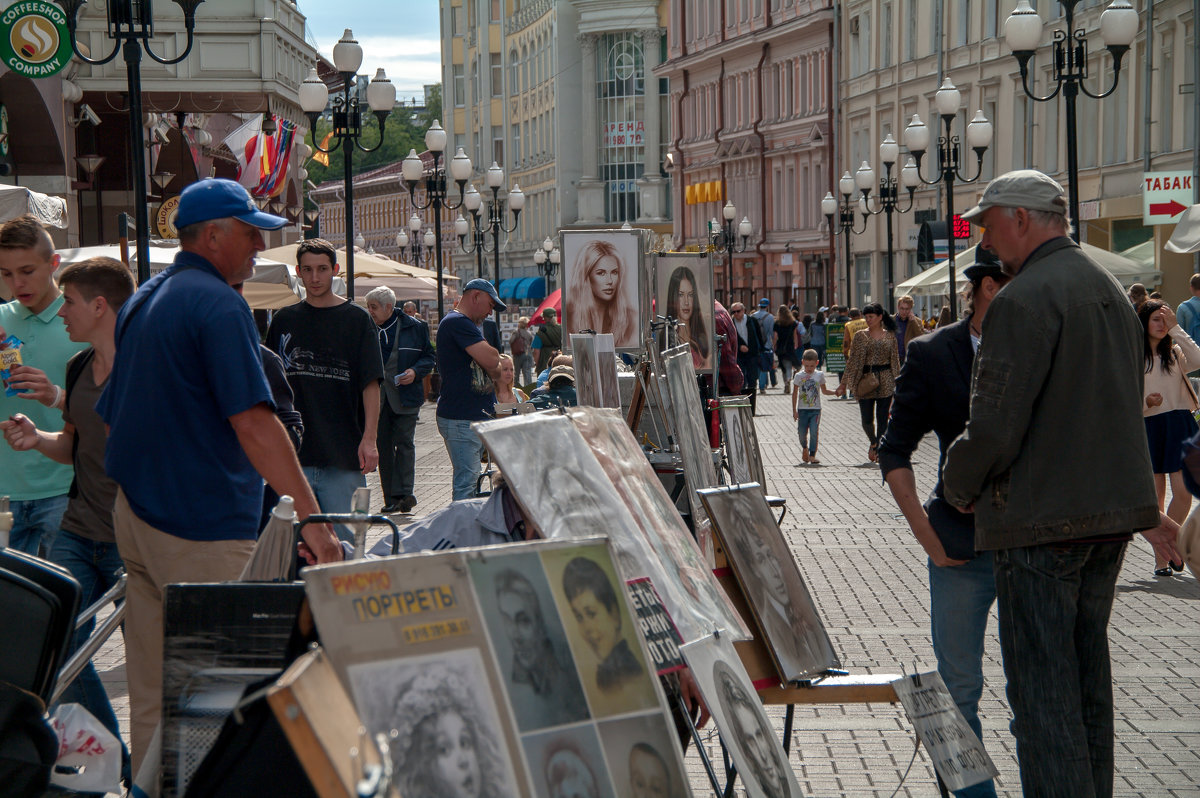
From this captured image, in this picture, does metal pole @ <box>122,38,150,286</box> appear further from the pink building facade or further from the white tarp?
the pink building facade

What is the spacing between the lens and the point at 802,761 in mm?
6168

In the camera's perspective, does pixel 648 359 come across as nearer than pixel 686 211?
Yes

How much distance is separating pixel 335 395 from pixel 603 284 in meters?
2.64

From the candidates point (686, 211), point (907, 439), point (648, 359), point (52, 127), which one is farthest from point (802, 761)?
point (686, 211)

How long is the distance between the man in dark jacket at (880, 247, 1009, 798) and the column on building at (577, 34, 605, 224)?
84.3 m

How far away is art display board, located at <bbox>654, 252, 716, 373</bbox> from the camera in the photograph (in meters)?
12.2

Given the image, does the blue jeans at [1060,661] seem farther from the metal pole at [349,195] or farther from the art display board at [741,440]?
the metal pole at [349,195]

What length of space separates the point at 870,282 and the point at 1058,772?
5145 centimetres

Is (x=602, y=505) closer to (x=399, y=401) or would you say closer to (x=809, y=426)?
(x=399, y=401)

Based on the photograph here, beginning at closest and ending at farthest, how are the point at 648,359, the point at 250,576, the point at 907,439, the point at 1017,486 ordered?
1. the point at 250,576
2. the point at 1017,486
3. the point at 907,439
4. the point at 648,359

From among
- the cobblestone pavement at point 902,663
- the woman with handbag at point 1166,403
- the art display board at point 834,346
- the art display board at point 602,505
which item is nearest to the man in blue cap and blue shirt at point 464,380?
the cobblestone pavement at point 902,663

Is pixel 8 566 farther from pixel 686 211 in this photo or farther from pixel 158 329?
pixel 686 211

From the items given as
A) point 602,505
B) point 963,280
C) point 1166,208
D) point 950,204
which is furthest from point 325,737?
point 963,280

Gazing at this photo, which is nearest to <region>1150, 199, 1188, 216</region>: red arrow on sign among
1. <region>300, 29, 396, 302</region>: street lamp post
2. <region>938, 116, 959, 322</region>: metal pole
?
<region>938, 116, 959, 322</region>: metal pole
